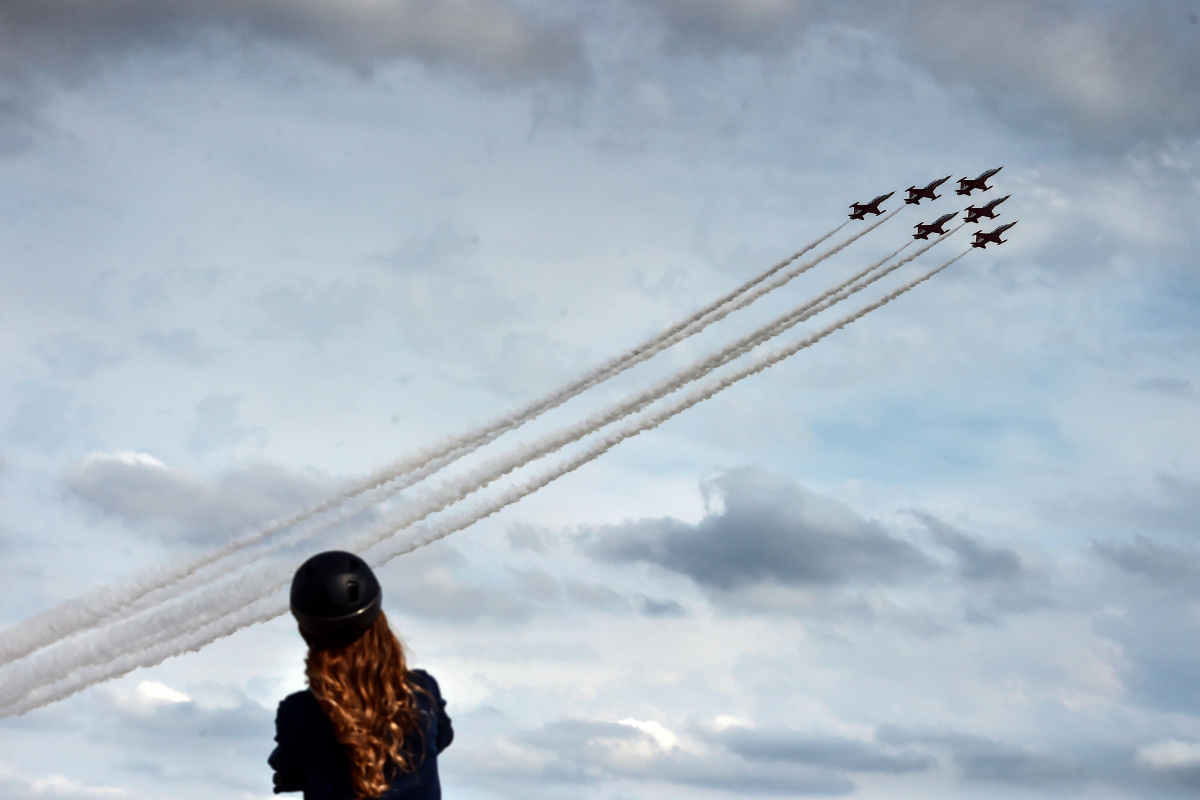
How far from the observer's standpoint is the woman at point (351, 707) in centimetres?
970

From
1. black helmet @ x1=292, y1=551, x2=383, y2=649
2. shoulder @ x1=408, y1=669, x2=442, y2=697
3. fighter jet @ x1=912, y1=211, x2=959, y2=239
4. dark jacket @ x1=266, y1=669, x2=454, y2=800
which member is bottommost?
dark jacket @ x1=266, y1=669, x2=454, y2=800

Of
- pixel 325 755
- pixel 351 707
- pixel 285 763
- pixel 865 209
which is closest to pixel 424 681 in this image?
pixel 351 707

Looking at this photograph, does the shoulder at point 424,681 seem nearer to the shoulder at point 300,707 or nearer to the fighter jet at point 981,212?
the shoulder at point 300,707

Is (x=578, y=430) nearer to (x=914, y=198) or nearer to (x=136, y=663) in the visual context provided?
(x=136, y=663)

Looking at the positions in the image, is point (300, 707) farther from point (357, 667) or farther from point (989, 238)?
point (989, 238)

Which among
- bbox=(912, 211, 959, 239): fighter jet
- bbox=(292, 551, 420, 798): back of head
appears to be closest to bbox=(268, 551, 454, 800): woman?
bbox=(292, 551, 420, 798): back of head

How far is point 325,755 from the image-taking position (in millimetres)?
9906

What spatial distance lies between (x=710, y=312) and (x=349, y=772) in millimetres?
82748

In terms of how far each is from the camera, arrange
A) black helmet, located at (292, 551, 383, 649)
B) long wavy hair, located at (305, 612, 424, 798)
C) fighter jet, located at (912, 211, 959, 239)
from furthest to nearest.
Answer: fighter jet, located at (912, 211, 959, 239) < black helmet, located at (292, 551, 383, 649) < long wavy hair, located at (305, 612, 424, 798)

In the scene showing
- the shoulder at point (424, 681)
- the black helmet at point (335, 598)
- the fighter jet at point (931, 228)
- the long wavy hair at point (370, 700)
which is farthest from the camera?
the fighter jet at point (931, 228)

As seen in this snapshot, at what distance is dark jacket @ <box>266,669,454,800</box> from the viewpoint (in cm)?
984

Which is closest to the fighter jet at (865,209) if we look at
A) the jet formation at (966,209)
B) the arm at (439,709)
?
the jet formation at (966,209)

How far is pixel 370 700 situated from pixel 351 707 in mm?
171

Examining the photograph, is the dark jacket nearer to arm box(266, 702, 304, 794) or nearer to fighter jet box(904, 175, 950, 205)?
arm box(266, 702, 304, 794)
